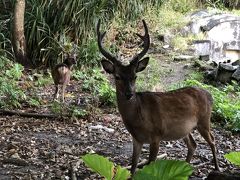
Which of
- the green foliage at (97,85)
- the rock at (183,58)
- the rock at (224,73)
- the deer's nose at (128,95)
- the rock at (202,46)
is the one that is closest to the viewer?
the deer's nose at (128,95)

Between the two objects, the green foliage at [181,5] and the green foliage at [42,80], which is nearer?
the green foliage at [42,80]

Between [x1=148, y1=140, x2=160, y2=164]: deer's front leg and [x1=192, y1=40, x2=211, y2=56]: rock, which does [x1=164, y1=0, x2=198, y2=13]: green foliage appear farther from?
[x1=148, y1=140, x2=160, y2=164]: deer's front leg

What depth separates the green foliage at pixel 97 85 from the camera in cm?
917

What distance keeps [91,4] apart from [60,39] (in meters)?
1.47

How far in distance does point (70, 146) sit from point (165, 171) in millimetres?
4557

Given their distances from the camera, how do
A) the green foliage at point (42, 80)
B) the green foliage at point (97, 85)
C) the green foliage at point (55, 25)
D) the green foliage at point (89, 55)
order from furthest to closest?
the green foliage at point (89, 55)
the green foliage at point (55, 25)
the green foliage at point (42, 80)
the green foliage at point (97, 85)

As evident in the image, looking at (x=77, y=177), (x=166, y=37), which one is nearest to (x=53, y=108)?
(x=77, y=177)

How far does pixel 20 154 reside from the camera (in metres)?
5.98

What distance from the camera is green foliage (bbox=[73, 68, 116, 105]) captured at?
361 inches

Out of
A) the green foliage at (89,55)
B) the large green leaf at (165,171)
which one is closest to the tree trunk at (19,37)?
the green foliage at (89,55)

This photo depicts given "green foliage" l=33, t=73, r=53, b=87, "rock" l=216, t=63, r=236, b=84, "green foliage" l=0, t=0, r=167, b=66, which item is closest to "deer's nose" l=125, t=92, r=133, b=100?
"green foliage" l=33, t=73, r=53, b=87

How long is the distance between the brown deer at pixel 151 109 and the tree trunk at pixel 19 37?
723 cm

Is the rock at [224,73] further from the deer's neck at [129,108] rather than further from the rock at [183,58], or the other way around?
the deer's neck at [129,108]

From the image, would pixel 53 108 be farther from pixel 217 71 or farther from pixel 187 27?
pixel 187 27
